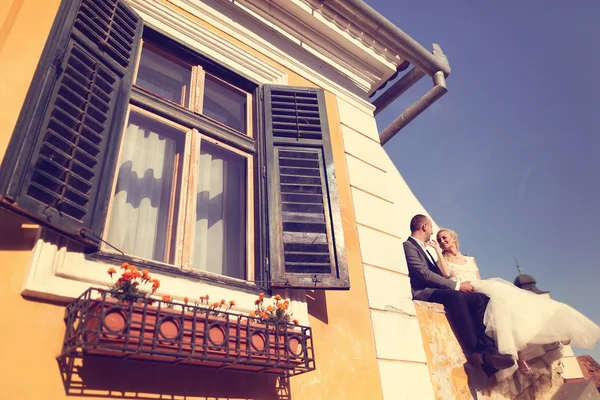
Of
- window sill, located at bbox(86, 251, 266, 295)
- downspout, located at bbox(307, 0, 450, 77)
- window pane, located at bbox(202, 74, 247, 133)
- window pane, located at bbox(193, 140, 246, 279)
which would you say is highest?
downspout, located at bbox(307, 0, 450, 77)

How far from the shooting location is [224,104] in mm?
3713

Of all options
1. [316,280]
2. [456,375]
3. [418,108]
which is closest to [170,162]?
[316,280]

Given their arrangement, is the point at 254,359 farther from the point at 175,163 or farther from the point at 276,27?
the point at 276,27

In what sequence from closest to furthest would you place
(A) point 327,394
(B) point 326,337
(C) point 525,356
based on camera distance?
1. (A) point 327,394
2. (B) point 326,337
3. (C) point 525,356

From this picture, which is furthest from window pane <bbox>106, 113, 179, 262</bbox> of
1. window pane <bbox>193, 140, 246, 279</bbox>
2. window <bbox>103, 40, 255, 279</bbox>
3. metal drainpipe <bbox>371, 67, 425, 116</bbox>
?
metal drainpipe <bbox>371, 67, 425, 116</bbox>

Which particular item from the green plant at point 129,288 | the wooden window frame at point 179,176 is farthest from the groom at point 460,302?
the green plant at point 129,288

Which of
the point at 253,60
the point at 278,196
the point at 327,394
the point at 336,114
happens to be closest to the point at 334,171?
the point at 278,196

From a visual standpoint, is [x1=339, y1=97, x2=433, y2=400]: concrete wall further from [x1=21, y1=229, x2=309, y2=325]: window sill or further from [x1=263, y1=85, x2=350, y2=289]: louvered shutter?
[x1=21, y1=229, x2=309, y2=325]: window sill

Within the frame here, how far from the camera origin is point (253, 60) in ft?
→ 12.6

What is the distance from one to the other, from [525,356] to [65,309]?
11.3ft

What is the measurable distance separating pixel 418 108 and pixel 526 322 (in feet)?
8.59

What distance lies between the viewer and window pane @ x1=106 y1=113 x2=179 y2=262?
2652 millimetres

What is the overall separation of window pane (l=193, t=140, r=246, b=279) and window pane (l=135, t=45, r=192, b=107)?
501 mm

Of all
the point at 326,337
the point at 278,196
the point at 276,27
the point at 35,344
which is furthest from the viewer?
the point at 276,27
